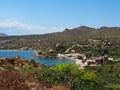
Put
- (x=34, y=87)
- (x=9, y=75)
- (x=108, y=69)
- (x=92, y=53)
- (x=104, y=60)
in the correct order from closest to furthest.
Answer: (x=9, y=75)
(x=34, y=87)
(x=108, y=69)
(x=104, y=60)
(x=92, y=53)

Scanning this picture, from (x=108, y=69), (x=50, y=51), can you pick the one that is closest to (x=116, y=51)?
(x=50, y=51)

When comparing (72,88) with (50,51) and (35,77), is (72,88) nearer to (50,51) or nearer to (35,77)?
(35,77)

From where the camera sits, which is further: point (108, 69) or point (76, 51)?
point (76, 51)

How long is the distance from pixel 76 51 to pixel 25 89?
183 metres

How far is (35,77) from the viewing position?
14188mm

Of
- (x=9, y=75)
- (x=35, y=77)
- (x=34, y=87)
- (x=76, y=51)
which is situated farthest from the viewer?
(x=76, y=51)

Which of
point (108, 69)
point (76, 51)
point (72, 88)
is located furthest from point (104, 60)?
point (72, 88)

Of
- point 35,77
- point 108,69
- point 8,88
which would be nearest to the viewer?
point 8,88

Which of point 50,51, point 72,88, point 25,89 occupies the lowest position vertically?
point 50,51

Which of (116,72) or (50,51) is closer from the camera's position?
(116,72)

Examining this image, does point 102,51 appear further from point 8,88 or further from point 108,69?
point 8,88

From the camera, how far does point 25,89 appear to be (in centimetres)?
889

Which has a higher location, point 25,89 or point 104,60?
point 25,89

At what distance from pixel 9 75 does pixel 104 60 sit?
123985 millimetres
